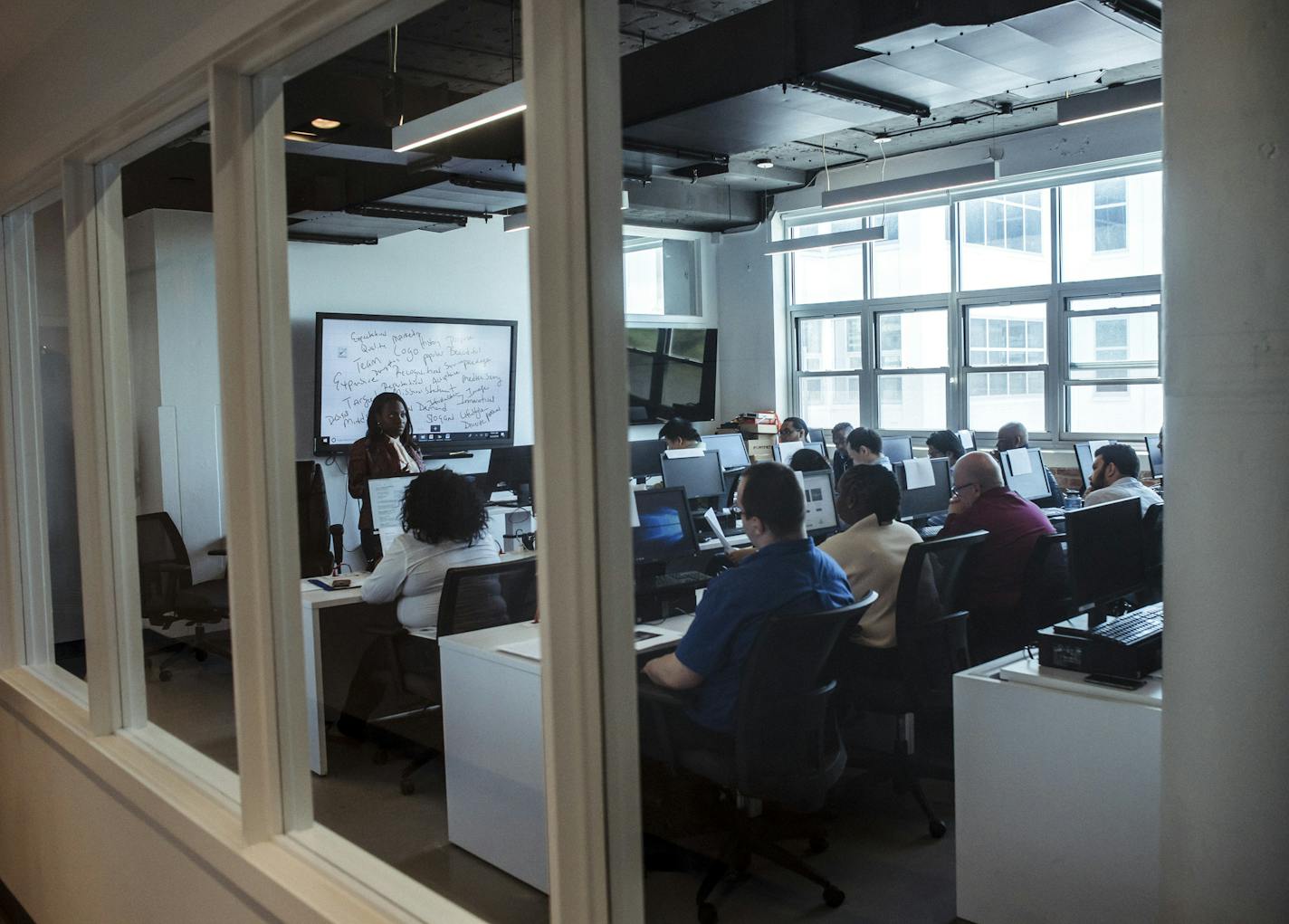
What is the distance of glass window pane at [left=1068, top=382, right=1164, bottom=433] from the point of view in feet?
24.5

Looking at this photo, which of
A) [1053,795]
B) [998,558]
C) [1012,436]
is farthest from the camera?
[1012,436]

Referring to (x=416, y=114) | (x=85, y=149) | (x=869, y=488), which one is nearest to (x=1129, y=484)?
(x=869, y=488)

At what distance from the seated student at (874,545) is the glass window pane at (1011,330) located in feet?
18.3

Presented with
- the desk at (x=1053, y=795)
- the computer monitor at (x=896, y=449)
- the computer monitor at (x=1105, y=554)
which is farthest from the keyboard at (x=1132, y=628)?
the computer monitor at (x=896, y=449)

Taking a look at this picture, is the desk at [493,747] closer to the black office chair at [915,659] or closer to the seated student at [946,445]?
the black office chair at [915,659]

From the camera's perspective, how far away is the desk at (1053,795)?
2023mm

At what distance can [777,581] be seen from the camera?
279 cm

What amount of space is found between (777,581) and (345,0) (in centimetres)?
173

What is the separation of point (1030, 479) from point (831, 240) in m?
2.77

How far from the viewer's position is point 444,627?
3.45 meters

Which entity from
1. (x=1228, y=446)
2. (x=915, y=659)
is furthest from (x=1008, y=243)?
(x=1228, y=446)

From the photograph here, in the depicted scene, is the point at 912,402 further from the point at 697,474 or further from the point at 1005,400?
the point at 697,474

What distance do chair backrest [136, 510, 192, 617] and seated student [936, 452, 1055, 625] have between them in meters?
2.70

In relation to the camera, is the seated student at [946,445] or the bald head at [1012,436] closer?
the seated student at [946,445]
